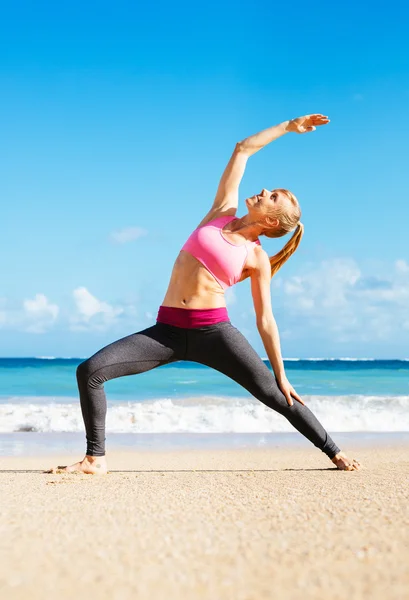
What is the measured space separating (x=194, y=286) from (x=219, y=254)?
250 millimetres

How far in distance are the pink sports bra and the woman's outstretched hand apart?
956 mm

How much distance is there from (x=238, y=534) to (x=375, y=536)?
50 cm

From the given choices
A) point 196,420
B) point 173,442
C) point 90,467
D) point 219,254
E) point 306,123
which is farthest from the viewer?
point 196,420

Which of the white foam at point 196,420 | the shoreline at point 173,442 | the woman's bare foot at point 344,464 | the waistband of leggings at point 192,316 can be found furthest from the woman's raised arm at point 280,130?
the white foam at point 196,420

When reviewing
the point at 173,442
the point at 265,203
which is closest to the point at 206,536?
the point at 265,203

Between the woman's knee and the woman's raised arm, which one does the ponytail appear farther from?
the woman's knee

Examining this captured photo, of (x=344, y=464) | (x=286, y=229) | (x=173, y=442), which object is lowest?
(x=173, y=442)

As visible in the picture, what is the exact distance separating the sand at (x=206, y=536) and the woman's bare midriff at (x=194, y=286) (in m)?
1.09

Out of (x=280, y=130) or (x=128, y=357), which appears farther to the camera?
(x=280, y=130)

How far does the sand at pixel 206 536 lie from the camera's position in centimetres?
202

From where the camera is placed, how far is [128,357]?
4414mm

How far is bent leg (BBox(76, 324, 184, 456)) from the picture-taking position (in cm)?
439

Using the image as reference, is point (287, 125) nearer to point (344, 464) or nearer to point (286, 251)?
point (286, 251)

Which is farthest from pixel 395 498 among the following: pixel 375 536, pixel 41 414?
pixel 41 414
